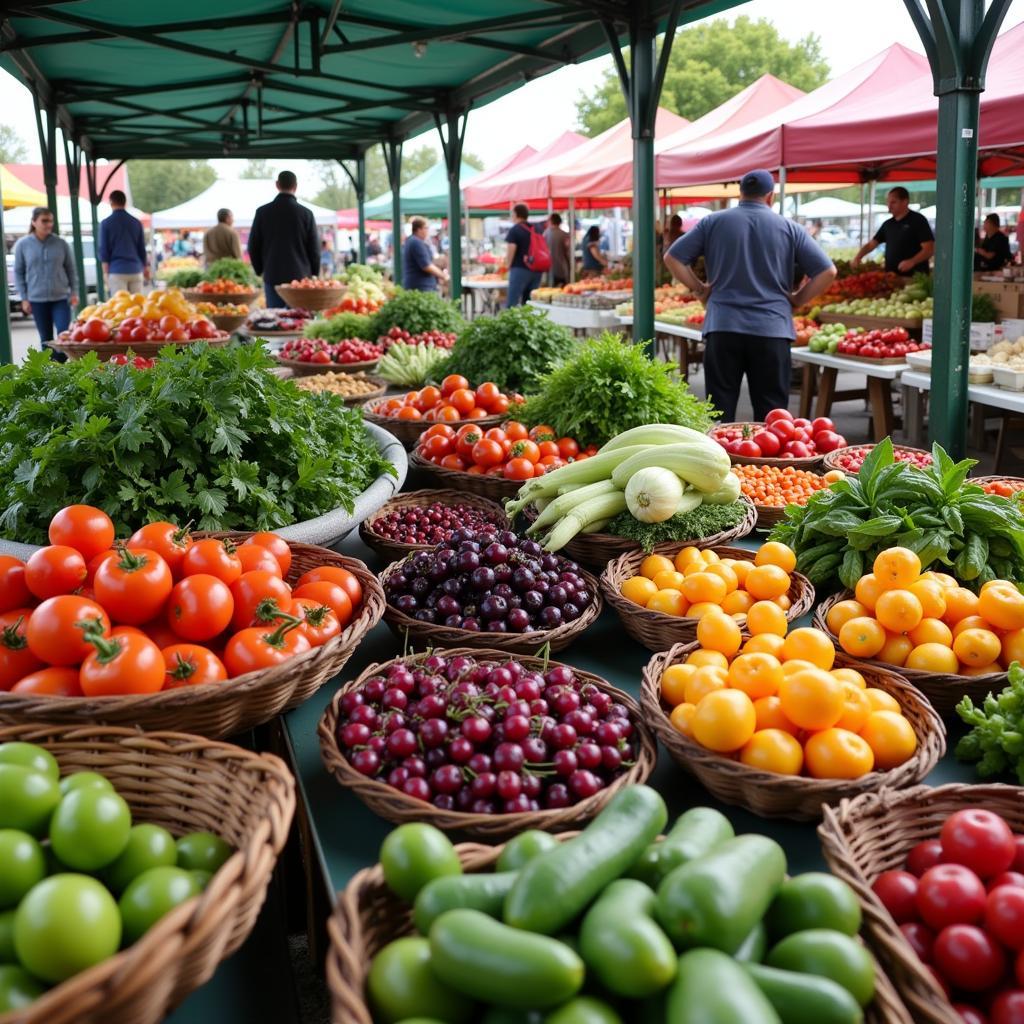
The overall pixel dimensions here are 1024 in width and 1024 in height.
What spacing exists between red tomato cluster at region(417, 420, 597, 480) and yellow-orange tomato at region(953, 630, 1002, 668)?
5.04 feet

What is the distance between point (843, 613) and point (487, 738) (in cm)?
87

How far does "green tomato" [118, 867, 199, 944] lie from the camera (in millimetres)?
1146

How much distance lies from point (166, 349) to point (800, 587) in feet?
5.84

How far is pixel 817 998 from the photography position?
999 mm

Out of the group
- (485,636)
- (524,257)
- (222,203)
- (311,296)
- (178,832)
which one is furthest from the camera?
(222,203)

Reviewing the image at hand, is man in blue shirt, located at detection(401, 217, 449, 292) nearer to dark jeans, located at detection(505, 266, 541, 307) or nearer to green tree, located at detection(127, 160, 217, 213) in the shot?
dark jeans, located at detection(505, 266, 541, 307)

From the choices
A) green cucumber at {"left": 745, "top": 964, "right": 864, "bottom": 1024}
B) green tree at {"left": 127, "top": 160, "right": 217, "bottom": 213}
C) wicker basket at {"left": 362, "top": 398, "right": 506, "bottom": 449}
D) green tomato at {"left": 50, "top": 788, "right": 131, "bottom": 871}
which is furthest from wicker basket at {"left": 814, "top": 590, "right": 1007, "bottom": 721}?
green tree at {"left": 127, "top": 160, "right": 217, "bottom": 213}

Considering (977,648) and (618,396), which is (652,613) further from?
(618,396)

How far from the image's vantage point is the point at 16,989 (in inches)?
41.6

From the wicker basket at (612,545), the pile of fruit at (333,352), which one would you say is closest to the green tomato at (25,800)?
the wicker basket at (612,545)

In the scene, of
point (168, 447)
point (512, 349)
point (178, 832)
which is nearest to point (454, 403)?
point (512, 349)

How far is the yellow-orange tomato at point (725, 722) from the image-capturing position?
5.15 feet

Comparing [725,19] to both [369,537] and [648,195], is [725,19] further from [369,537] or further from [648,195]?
[369,537]

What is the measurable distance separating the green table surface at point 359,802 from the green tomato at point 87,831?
37cm
